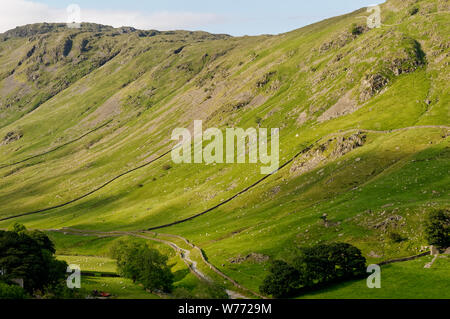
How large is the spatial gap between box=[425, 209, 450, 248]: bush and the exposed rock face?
7799 cm

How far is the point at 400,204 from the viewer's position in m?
96.6

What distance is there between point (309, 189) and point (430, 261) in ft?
218

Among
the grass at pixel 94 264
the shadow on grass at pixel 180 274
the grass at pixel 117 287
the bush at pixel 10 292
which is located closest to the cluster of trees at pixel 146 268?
the grass at pixel 117 287

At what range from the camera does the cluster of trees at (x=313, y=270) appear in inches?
2891

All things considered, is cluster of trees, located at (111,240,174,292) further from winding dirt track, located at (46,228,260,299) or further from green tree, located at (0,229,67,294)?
green tree, located at (0,229,67,294)

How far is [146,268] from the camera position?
85.8 metres

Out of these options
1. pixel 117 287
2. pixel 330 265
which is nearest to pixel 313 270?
pixel 330 265

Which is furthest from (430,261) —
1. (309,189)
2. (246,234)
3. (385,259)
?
(309,189)

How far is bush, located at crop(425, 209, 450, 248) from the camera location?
7662 cm

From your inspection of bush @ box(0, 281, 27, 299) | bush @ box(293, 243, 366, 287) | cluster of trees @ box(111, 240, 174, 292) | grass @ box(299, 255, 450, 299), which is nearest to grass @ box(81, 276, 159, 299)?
cluster of trees @ box(111, 240, 174, 292)

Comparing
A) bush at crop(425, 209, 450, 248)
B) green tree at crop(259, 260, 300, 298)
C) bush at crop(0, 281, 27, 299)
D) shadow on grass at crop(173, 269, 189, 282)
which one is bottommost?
shadow on grass at crop(173, 269, 189, 282)

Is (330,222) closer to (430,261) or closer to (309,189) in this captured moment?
(430,261)

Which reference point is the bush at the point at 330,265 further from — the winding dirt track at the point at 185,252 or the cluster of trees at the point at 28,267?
the cluster of trees at the point at 28,267

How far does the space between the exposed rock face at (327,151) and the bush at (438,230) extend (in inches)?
3070
